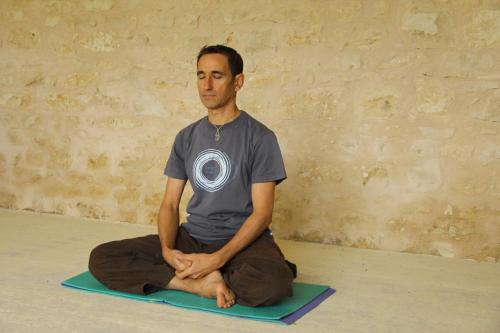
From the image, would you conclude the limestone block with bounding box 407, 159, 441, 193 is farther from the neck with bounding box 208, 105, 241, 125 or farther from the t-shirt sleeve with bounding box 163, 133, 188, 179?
the t-shirt sleeve with bounding box 163, 133, 188, 179

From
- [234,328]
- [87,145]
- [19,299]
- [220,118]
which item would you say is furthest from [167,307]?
[87,145]

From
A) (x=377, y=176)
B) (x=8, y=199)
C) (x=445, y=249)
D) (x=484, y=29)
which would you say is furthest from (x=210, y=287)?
(x=8, y=199)

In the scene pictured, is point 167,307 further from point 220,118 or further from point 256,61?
point 256,61

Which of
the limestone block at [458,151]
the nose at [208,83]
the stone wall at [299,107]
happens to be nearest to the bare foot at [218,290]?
the nose at [208,83]

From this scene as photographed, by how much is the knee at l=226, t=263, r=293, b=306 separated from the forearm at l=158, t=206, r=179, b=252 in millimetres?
389

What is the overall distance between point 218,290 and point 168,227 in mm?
445

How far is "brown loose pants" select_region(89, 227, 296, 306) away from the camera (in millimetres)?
2688

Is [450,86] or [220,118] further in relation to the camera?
[450,86]

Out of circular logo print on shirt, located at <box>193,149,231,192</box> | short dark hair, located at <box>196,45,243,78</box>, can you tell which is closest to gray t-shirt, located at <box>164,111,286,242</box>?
circular logo print on shirt, located at <box>193,149,231,192</box>

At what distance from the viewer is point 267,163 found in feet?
9.55

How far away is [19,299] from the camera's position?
2791 mm

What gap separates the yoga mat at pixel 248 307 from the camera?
263 centimetres

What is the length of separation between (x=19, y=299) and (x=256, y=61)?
213 centimetres

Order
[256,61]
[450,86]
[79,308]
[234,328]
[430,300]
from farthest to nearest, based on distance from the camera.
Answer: [256,61]
[450,86]
[430,300]
[79,308]
[234,328]
